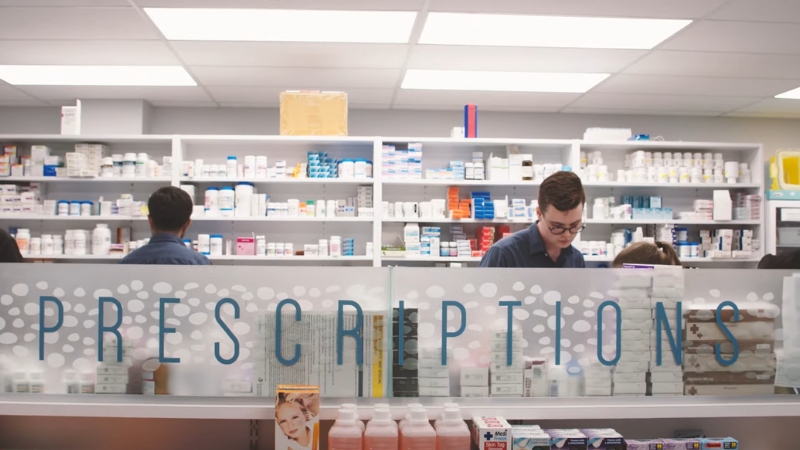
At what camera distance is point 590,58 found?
4520 millimetres

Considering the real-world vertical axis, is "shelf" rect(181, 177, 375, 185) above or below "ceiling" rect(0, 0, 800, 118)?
below

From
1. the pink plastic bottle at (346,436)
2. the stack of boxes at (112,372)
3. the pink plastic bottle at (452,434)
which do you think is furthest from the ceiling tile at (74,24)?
the pink plastic bottle at (452,434)

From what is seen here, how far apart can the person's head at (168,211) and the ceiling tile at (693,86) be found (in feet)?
12.5

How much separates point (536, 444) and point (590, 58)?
3.68 meters

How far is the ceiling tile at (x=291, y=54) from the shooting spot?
14.1 ft

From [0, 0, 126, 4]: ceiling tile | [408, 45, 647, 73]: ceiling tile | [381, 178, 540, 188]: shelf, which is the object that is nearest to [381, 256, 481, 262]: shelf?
[381, 178, 540, 188]: shelf

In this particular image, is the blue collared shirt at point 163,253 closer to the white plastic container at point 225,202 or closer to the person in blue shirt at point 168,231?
the person in blue shirt at point 168,231

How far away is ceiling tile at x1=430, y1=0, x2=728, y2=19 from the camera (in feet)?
11.5

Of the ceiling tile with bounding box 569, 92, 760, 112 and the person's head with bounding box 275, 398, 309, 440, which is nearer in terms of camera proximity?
the person's head with bounding box 275, 398, 309, 440

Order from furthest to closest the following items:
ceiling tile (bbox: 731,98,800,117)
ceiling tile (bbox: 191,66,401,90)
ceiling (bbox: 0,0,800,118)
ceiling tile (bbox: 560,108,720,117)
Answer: ceiling tile (bbox: 560,108,720,117) → ceiling tile (bbox: 731,98,800,117) → ceiling tile (bbox: 191,66,401,90) → ceiling (bbox: 0,0,800,118)

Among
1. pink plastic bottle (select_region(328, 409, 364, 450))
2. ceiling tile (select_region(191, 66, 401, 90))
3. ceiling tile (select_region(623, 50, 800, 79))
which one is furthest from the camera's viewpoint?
ceiling tile (select_region(191, 66, 401, 90))

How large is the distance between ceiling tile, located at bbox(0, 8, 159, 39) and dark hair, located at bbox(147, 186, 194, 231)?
61.8 inches

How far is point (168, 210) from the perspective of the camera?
280 cm

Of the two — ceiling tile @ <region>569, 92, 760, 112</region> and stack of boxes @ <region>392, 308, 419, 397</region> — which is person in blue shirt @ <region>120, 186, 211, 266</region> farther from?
ceiling tile @ <region>569, 92, 760, 112</region>
